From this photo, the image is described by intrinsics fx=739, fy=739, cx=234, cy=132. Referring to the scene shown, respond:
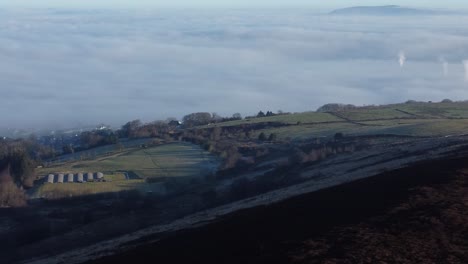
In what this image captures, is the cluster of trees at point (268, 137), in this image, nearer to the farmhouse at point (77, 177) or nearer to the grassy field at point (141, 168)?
the grassy field at point (141, 168)

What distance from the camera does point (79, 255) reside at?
2195cm

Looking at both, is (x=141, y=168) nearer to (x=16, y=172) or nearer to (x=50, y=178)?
(x=50, y=178)

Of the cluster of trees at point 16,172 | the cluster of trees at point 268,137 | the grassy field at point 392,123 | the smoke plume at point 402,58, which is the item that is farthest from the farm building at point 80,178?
the smoke plume at point 402,58

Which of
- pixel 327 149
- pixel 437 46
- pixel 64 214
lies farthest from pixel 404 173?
pixel 437 46

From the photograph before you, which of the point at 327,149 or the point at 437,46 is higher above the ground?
the point at 437,46

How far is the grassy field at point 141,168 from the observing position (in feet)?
138

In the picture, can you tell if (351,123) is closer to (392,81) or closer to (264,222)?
(264,222)

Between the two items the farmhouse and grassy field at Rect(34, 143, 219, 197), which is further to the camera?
the farmhouse

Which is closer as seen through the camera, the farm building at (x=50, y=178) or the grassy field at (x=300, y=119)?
the farm building at (x=50, y=178)

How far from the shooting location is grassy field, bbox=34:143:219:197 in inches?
1660

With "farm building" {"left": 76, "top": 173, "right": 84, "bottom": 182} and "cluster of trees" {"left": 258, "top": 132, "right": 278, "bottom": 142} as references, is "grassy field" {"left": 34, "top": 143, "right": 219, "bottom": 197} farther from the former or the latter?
"cluster of trees" {"left": 258, "top": 132, "right": 278, "bottom": 142}

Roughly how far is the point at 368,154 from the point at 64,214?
15.3 metres

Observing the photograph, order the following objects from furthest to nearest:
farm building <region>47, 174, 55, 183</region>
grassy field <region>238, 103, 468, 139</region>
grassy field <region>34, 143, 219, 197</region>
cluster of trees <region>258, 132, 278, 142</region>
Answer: cluster of trees <region>258, 132, 278, 142</region>, grassy field <region>238, 103, 468, 139</region>, farm building <region>47, 174, 55, 183</region>, grassy field <region>34, 143, 219, 197</region>

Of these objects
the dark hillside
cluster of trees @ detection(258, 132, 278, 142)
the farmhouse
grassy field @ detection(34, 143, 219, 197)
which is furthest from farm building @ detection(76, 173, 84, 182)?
the dark hillside
